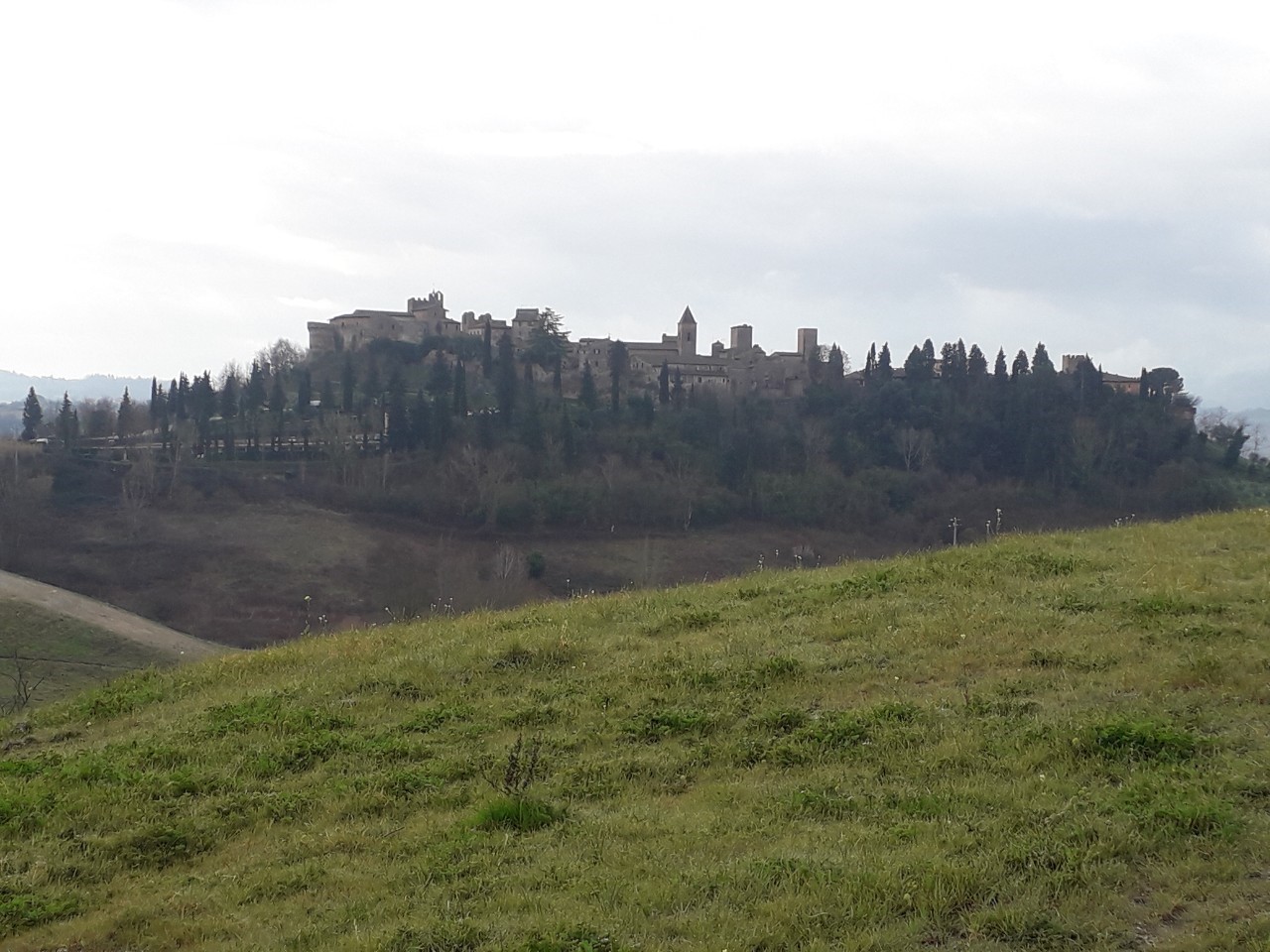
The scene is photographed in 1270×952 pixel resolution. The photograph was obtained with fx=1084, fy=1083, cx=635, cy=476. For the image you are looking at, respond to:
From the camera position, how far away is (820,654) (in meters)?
8.82

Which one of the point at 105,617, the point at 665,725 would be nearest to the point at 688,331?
the point at 105,617

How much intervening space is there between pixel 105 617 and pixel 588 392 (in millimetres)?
52647

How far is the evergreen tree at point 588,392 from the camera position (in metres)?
89.7

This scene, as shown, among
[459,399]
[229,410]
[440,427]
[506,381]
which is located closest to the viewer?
[440,427]

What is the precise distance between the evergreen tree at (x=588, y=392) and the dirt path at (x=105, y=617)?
157 feet

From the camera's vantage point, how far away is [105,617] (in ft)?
140

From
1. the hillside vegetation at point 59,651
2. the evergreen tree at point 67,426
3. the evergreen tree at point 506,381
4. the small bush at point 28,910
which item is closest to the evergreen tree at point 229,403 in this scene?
the evergreen tree at point 67,426

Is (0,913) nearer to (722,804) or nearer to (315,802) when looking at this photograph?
(315,802)

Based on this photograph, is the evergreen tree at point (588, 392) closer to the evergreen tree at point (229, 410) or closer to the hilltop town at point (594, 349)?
the hilltop town at point (594, 349)

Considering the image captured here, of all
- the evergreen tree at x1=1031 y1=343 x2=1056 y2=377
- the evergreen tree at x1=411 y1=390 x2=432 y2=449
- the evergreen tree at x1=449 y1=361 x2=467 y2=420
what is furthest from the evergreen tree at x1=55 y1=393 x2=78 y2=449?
the evergreen tree at x1=1031 y1=343 x2=1056 y2=377

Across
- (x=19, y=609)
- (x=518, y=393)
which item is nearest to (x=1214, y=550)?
(x=19, y=609)

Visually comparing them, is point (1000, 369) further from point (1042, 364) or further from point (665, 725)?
point (665, 725)

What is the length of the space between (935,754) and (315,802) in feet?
12.5

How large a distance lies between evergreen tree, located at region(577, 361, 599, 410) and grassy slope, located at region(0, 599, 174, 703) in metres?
51.8
